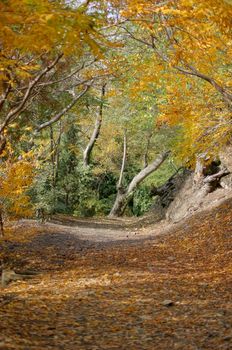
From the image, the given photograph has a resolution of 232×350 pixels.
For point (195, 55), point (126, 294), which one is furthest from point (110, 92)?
point (126, 294)

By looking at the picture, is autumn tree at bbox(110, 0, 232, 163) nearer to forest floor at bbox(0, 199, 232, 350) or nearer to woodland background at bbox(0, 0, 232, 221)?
woodland background at bbox(0, 0, 232, 221)

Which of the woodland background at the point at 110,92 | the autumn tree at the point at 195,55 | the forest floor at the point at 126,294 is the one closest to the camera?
Result: the woodland background at the point at 110,92

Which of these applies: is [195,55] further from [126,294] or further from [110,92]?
[110,92]

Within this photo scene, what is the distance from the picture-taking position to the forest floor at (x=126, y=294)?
4.54 m

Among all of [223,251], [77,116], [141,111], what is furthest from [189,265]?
[77,116]

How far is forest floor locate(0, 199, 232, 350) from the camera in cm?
454

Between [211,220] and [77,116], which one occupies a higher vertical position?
[77,116]

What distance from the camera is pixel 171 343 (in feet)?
14.4

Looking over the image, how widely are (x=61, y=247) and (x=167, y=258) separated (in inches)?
131

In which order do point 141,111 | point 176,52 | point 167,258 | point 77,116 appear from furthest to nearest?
point 77,116 < point 141,111 < point 167,258 < point 176,52

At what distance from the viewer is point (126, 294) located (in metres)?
6.57

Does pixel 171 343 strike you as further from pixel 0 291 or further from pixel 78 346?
pixel 0 291

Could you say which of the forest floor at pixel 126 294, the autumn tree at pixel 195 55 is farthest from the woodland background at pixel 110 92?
the forest floor at pixel 126 294

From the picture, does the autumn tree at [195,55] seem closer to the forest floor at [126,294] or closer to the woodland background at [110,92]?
the woodland background at [110,92]
